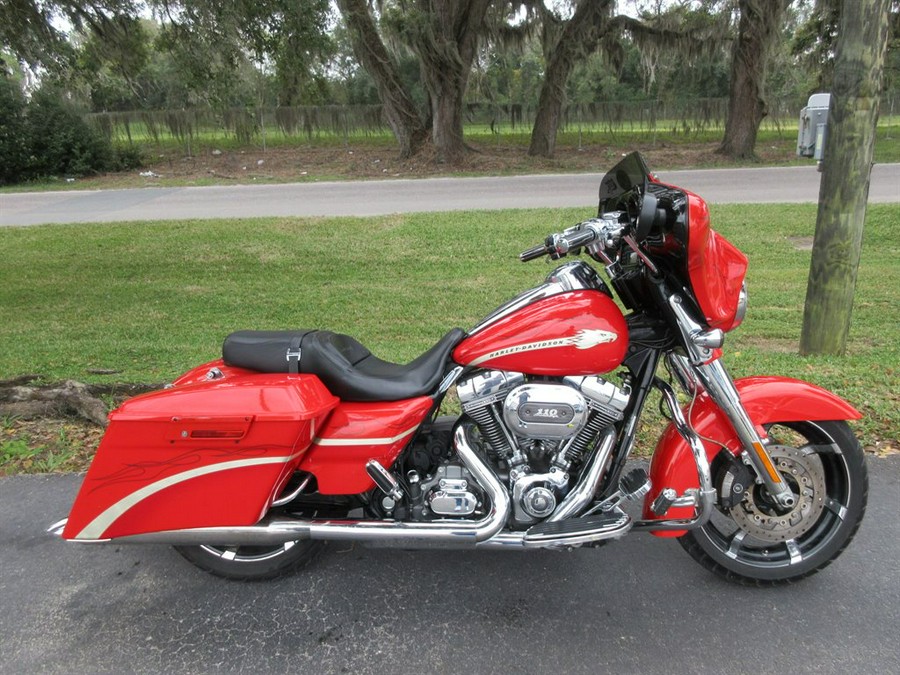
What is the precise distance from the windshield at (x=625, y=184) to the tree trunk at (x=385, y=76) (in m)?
13.0

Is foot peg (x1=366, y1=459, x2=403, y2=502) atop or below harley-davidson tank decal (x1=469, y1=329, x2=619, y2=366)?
below

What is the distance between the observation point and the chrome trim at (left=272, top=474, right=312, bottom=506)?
2.51m

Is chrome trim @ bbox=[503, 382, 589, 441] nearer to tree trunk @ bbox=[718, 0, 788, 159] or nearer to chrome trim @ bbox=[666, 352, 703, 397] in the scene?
chrome trim @ bbox=[666, 352, 703, 397]

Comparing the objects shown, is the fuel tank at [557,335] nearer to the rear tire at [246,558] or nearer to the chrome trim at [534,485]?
the chrome trim at [534,485]

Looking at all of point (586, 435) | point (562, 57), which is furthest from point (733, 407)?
point (562, 57)

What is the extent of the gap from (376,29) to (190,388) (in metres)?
17.1

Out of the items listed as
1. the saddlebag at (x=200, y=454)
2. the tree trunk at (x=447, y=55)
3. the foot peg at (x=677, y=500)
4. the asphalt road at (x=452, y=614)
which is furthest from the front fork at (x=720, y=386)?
the tree trunk at (x=447, y=55)

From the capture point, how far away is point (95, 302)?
23.5 ft

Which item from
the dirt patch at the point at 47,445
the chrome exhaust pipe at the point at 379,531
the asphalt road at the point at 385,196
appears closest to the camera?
the chrome exhaust pipe at the point at 379,531

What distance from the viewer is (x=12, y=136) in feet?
62.4

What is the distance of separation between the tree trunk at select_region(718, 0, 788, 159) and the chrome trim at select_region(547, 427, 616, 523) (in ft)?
63.0

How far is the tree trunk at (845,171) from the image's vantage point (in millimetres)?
4188

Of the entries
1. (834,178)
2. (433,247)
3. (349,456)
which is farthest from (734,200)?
(349,456)

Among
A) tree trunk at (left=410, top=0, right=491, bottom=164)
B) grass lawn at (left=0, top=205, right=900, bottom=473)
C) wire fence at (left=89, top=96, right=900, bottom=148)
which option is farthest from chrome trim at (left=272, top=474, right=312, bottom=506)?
wire fence at (left=89, top=96, right=900, bottom=148)
